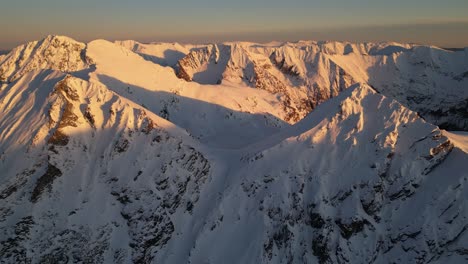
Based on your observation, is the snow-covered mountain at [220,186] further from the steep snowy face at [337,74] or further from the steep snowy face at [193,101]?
the steep snowy face at [337,74]

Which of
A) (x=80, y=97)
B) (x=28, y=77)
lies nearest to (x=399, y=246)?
(x=80, y=97)

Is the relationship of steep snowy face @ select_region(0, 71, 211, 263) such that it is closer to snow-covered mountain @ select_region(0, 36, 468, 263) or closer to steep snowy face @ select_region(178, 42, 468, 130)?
snow-covered mountain @ select_region(0, 36, 468, 263)

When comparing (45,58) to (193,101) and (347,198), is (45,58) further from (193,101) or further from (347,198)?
(347,198)

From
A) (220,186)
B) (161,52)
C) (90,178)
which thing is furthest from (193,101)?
(161,52)

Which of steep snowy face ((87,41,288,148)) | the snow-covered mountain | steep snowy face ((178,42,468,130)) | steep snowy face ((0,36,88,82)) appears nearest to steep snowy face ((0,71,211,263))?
the snow-covered mountain

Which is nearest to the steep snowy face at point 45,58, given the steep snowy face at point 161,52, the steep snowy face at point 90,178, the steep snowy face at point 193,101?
the steep snowy face at point 193,101

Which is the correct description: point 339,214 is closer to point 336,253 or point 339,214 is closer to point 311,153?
point 336,253
